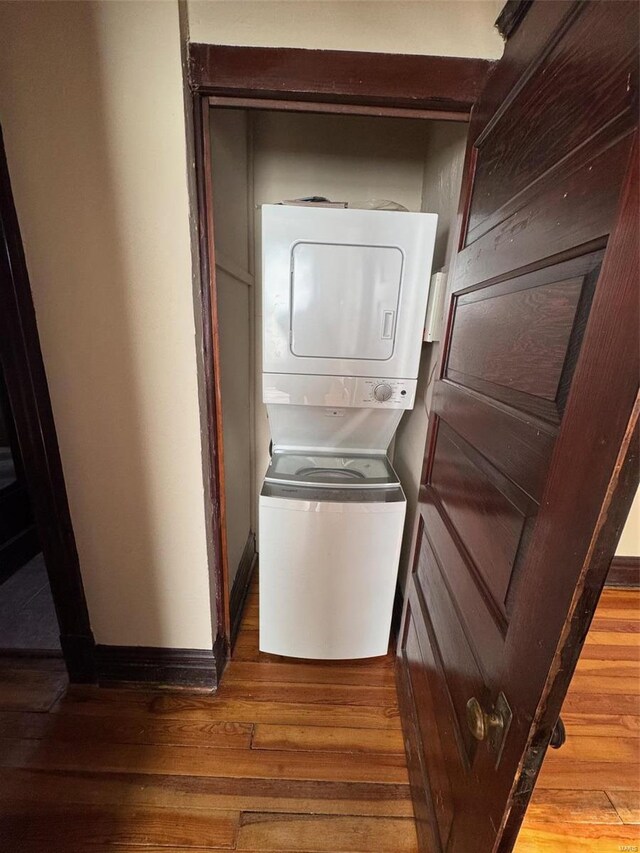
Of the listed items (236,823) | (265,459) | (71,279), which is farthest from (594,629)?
(71,279)

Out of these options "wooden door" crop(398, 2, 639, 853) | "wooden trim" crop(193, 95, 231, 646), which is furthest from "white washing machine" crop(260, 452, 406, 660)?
"wooden door" crop(398, 2, 639, 853)

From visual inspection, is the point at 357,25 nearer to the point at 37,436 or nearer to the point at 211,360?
the point at 211,360

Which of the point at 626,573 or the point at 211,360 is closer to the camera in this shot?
the point at 211,360

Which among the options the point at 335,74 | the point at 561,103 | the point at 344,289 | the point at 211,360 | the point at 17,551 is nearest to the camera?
the point at 561,103

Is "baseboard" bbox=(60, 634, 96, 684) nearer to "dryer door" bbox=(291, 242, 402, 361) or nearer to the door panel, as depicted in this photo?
"dryer door" bbox=(291, 242, 402, 361)

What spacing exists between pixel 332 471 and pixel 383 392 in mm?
409

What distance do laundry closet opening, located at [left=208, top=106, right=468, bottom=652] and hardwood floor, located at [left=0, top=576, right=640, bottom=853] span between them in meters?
0.43

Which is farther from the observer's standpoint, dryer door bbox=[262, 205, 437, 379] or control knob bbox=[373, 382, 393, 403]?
control knob bbox=[373, 382, 393, 403]

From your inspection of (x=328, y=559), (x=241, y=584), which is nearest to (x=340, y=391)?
(x=328, y=559)

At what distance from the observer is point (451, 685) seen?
800mm

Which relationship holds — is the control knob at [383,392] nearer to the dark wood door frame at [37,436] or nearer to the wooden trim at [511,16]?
the wooden trim at [511,16]

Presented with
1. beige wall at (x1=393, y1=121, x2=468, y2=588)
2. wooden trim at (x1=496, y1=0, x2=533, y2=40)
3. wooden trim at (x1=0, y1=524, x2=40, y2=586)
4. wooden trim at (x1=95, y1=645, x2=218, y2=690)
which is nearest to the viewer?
wooden trim at (x1=496, y1=0, x2=533, y2=40)

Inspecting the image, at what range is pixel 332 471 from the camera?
1526 millimetres

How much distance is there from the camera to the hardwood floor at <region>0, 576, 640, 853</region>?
987 mm
